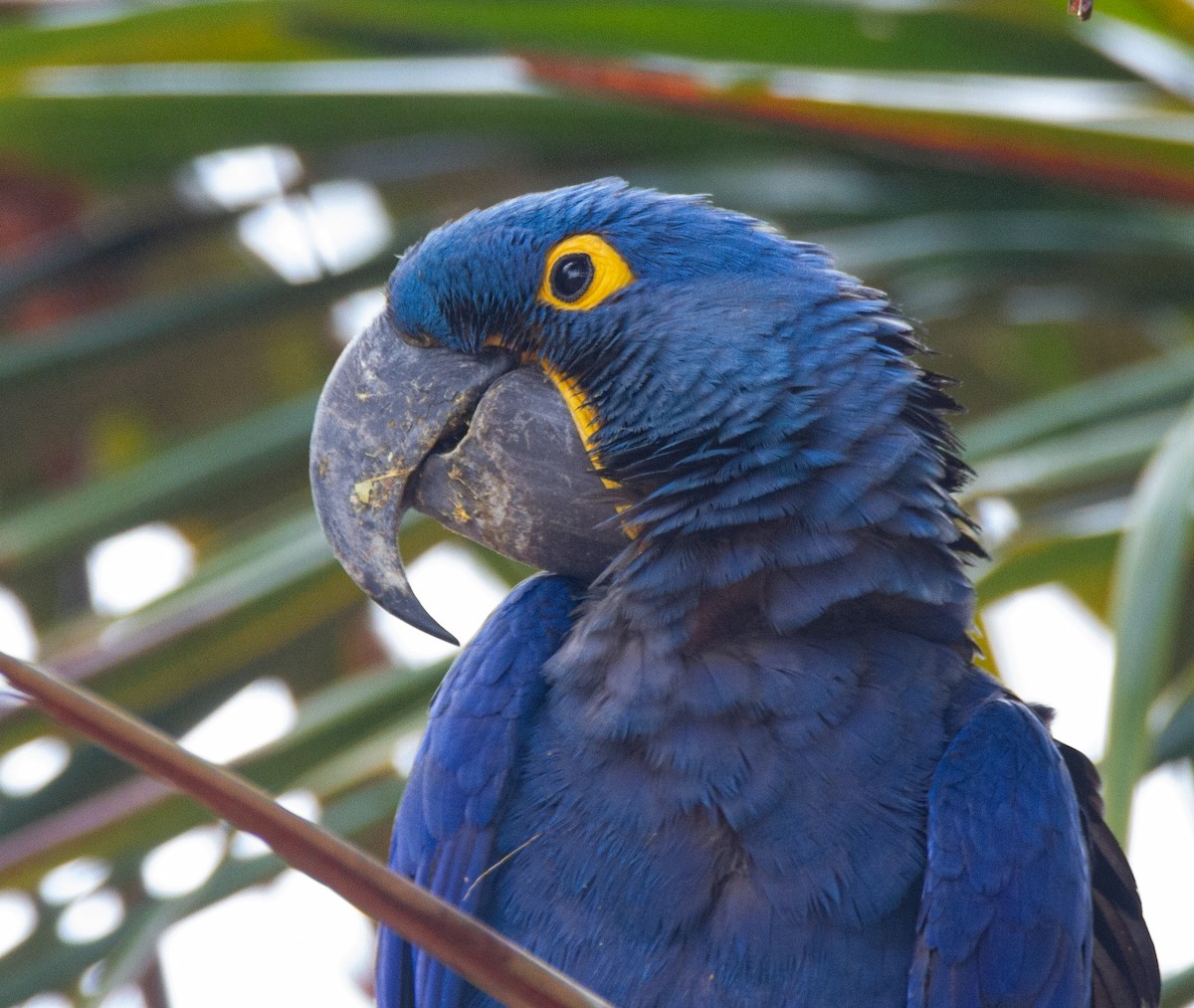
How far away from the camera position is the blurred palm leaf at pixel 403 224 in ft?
8.21

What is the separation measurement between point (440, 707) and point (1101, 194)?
168 centimetres

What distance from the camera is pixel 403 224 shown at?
10.8 feet

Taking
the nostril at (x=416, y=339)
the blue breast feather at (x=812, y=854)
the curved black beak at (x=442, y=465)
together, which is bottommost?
the blue breast feather at (x=812, y=854)

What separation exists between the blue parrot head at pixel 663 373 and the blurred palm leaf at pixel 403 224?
1.42 feet

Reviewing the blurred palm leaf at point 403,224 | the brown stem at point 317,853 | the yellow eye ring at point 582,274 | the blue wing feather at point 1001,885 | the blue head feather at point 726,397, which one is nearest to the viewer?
the brown stem at point 317,853

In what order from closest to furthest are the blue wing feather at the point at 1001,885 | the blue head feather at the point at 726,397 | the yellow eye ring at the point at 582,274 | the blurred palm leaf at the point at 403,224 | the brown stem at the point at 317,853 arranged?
the brown stem at the point at 317,853 → the blue wing feather at the point at 1001,885 → the blue head feather at the point at 726,397 → the yellow eye ring at the point at 582,274 → the blurred palm leaf at the point at 403,224

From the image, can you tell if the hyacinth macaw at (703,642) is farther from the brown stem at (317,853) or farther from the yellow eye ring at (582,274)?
the brown stem at (317,853)

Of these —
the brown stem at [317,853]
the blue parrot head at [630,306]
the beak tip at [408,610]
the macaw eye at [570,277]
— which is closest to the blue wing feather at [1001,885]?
the blue parrot head at [630,306]

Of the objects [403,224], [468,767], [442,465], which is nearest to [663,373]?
[442,465]

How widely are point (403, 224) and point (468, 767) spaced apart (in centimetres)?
171

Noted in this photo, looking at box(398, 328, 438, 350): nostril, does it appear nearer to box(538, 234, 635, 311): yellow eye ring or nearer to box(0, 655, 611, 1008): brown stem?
box(538, 234, 635, 311): yellow eye ring

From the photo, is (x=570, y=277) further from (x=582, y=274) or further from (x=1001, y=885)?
(x=1001, y=885)

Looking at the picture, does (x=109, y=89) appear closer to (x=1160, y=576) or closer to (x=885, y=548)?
(x=885, y=548)

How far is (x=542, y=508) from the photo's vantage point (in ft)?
6.40
